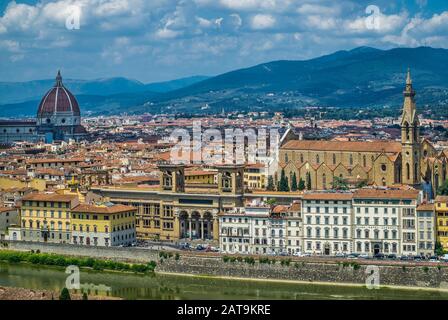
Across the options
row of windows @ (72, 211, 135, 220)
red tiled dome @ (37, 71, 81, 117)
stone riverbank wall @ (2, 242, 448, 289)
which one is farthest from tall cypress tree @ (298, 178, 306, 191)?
red tiled dome @ (37, 71, 81, 117)

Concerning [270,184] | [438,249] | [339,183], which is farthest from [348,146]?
[438,249]

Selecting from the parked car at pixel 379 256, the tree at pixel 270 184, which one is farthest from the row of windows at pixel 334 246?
the tree at pixel 270 184

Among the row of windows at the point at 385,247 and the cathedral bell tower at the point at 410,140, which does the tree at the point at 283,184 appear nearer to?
the cathedral bell tower at the point at 410,140

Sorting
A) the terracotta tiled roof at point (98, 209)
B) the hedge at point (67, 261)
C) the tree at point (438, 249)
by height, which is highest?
the terracotta tiled roof at point (98, 209)
